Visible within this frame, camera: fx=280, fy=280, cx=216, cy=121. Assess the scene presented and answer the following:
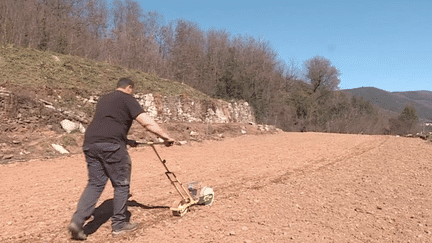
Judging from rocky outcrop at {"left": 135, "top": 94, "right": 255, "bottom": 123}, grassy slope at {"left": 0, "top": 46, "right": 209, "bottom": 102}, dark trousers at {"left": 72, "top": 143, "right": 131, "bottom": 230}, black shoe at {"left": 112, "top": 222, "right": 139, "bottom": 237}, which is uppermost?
grassy slope at {"left": 0, "top": 46, "right": 209, "bottom": 102}

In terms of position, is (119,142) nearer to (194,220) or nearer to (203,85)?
(194,220)

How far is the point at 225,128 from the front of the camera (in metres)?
18.7

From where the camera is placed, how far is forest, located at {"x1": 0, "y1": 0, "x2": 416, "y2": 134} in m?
22.0

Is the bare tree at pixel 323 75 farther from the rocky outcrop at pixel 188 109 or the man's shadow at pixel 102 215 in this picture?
the man's shadow at pixel 102 215

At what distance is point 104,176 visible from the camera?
144 inches

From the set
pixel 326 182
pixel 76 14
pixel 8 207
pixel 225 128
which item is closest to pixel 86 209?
pixel 8 207

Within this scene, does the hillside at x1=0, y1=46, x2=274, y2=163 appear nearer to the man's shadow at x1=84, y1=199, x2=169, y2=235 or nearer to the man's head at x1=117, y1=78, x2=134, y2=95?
the man's shadow at x1=84, y1=199, x2=169, y2=235

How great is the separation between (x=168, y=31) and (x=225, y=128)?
105ft

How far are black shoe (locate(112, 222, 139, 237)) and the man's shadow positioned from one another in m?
0.33

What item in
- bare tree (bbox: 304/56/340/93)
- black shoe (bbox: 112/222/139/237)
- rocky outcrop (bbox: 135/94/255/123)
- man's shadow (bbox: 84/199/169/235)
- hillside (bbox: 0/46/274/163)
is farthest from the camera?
bare tree (bbox: 304/56/340/93)

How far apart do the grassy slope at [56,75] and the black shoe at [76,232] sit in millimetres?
11245

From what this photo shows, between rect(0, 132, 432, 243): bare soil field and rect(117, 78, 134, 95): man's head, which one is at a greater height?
rect(117, 78, 134, 95): man's head

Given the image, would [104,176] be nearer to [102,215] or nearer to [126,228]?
[126,228]

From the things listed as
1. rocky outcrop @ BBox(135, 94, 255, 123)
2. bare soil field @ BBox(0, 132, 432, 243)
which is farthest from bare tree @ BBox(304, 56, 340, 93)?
bare soil field @ BBox(0, 132, 432, 243)
